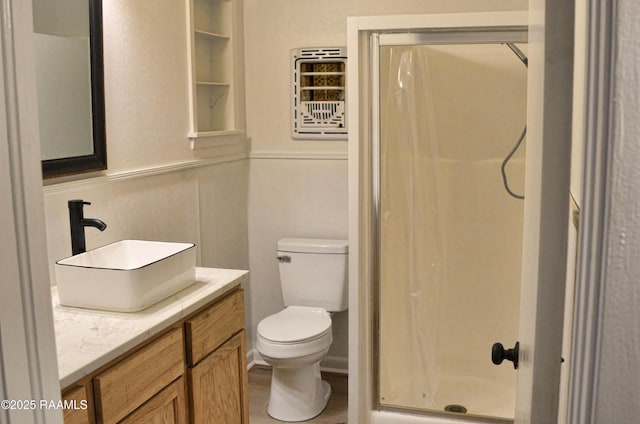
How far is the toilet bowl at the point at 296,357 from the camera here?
300 cm

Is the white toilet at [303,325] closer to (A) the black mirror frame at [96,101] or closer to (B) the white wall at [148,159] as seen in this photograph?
(B) the white wall at [148,159]

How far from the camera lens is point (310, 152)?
11.8ft

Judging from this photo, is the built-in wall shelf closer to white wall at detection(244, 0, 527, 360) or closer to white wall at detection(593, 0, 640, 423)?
white wall at detection(244, 0, 527, 360)

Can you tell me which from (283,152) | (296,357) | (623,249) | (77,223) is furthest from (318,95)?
(623,249)

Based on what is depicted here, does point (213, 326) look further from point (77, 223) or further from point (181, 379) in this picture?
point (77, 223)

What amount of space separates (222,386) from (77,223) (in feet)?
2.36

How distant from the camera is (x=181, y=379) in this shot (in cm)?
199

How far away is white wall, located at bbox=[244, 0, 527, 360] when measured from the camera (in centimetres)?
351

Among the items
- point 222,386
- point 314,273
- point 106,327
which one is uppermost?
point 106,327

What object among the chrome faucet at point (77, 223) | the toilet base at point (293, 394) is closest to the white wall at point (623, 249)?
the chrome faucet at point (77, 223)

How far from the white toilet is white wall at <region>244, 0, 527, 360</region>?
22cm

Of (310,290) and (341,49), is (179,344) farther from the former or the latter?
(341,49)

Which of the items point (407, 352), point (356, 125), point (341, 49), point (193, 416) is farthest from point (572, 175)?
point (341, 49)

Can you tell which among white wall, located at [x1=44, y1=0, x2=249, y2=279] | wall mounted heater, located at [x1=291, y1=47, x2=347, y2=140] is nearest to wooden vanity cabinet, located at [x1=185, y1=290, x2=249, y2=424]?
white wall, located at [x1=44, y1=0, x2=249, y2=279]
